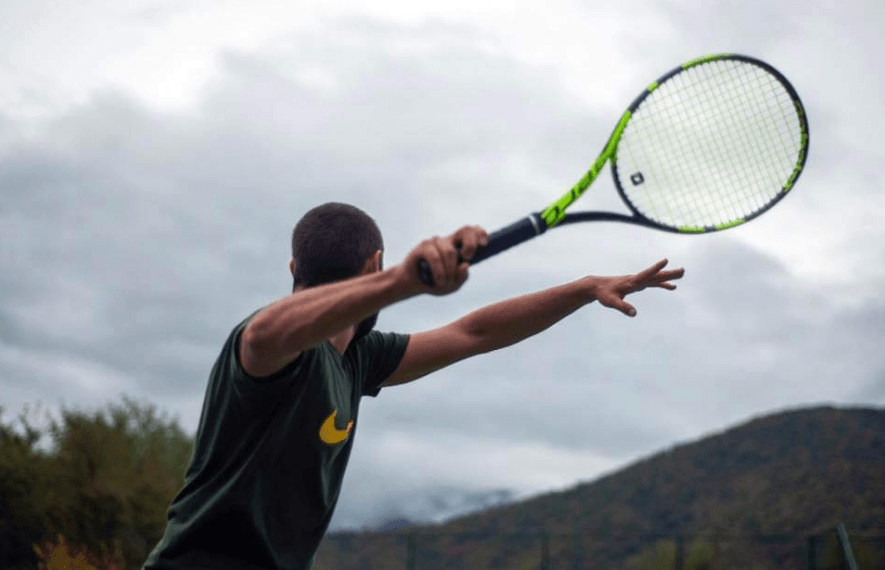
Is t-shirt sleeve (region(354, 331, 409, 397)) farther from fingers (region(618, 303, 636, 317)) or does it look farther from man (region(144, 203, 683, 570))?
fingers (region(618, 303, 636, 317))

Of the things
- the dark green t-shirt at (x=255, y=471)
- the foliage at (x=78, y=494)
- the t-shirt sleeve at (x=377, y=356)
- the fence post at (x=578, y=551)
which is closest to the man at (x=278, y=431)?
the dark green t-shirt at (x=255, y=471)

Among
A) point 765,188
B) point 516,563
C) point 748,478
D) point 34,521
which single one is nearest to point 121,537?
point 34,521

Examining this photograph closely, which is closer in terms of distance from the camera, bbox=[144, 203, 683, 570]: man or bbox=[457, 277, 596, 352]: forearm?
bbox=[144, 203, 683, 570]: man

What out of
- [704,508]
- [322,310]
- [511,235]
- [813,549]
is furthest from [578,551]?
[322,310]

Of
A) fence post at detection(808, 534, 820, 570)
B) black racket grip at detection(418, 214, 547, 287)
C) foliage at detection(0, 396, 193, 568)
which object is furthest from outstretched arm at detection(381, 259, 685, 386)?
fence post at detection(808, 534, 820, 570)

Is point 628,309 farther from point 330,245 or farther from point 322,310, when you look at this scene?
point 322,310

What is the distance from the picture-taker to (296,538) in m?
3.64

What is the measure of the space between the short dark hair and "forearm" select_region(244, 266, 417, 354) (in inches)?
14.9

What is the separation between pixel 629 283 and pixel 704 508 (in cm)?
5128

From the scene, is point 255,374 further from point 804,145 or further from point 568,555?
point 568,555

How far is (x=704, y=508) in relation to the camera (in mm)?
53188

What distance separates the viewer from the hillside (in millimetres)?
43812

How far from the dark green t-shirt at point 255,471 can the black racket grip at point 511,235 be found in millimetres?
615

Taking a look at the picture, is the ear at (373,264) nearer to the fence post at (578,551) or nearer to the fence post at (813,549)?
the fence post at (813,549)
